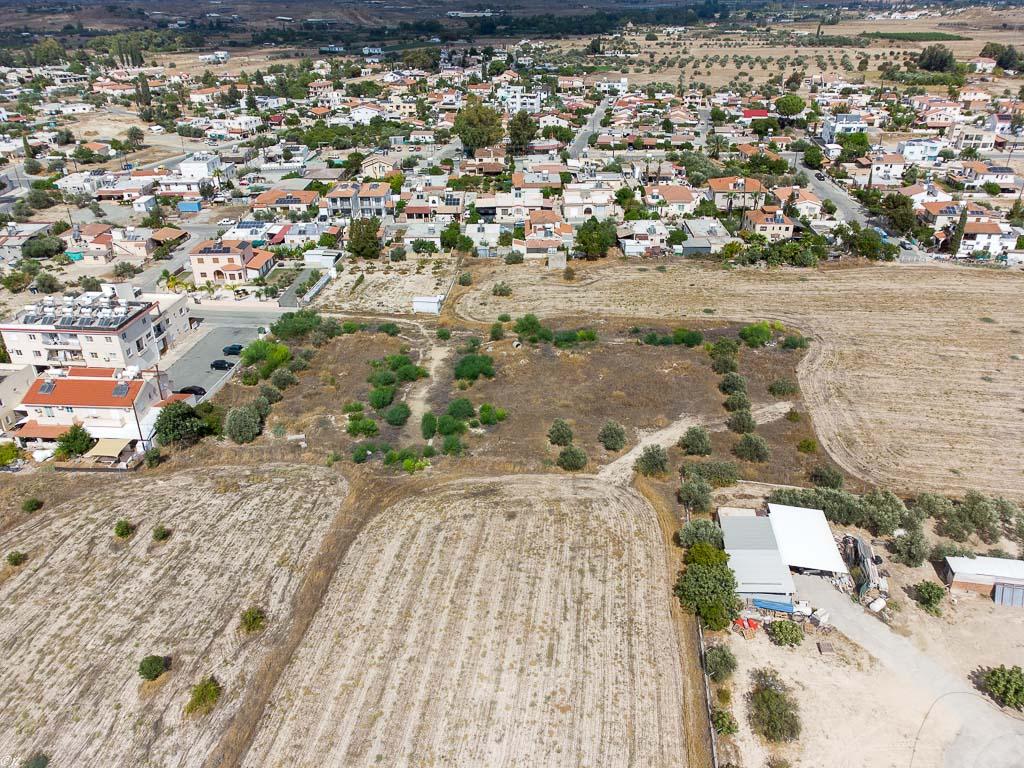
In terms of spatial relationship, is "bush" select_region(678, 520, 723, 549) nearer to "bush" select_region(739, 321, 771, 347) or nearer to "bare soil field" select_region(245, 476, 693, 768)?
"bare soil field" select_region(245, 476, 693, 768)

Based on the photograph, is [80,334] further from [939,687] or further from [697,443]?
[939,687]

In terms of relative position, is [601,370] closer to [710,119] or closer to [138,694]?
[138,694]

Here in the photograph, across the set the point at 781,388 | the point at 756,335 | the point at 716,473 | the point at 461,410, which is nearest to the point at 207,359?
the point at 461,410

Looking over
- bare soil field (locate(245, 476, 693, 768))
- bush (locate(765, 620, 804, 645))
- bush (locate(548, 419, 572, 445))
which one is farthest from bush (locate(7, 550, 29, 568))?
bush (locate(765, 620, 804, 645))

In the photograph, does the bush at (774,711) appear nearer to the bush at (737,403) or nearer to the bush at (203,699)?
the bush at (203,699)

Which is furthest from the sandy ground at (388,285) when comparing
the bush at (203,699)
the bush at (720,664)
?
the bush at (720,664)
